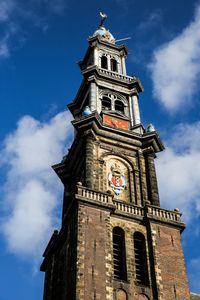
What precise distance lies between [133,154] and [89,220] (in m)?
9.97

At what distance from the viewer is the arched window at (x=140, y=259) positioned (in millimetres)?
33344

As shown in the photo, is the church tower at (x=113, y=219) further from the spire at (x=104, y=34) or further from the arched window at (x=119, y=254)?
the spire at (x=104, y=34)

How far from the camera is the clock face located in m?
44.4

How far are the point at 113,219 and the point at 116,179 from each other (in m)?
4.96

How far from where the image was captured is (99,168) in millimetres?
39719

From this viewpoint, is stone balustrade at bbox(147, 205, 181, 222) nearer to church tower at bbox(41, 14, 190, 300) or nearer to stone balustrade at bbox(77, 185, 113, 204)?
church tower at bbox(41, 14, 190, 300)

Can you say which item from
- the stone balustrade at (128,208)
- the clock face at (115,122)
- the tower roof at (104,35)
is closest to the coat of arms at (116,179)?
the stone balustrade at (128,208)

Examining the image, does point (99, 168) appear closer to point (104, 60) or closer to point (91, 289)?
point (91, 289)

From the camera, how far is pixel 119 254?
3441 cm

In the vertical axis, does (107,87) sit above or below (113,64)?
below

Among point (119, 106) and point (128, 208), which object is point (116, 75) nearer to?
point (119, 106)

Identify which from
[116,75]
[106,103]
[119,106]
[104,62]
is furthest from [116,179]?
[104,62]

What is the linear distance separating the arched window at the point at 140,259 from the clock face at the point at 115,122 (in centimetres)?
1156

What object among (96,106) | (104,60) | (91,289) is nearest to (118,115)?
(96,106)
